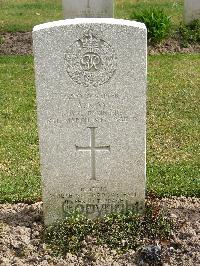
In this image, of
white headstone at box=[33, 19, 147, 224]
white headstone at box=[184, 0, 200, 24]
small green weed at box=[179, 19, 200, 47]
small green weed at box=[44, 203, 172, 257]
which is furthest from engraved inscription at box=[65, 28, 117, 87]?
white headstone at box=[184, 0, 200, 24]

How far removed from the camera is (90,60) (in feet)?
15.1

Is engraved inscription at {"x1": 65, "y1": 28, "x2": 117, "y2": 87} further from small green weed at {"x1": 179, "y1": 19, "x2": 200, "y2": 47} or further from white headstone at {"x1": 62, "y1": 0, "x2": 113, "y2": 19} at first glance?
white headstone at {"x1": 62, "y1": 0, "x2": 113, "y2": 19}

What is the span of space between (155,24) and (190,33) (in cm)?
71

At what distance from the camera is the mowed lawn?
19.7 ft

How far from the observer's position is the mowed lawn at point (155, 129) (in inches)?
237

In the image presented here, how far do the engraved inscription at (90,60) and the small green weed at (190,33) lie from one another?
5968mm

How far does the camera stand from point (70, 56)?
4598 mm

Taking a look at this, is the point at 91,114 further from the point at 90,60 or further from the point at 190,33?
the point at 190,33

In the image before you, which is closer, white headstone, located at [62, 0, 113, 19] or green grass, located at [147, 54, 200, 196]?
green grass, located at [147, 54, 200, 196]

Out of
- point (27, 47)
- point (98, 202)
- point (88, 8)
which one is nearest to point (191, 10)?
point (88, 8)

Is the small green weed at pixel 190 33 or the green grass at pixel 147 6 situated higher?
the green grass at pixel 147 6

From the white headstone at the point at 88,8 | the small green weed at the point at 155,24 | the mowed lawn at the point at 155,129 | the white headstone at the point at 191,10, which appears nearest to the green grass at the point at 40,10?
the white headstone at the point at 191,10

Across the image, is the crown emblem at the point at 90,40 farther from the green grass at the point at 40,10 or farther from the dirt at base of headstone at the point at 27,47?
the green grass at the point at 40,10

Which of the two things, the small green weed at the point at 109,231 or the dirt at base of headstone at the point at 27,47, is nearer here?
the small green weed at the point at 109,231
